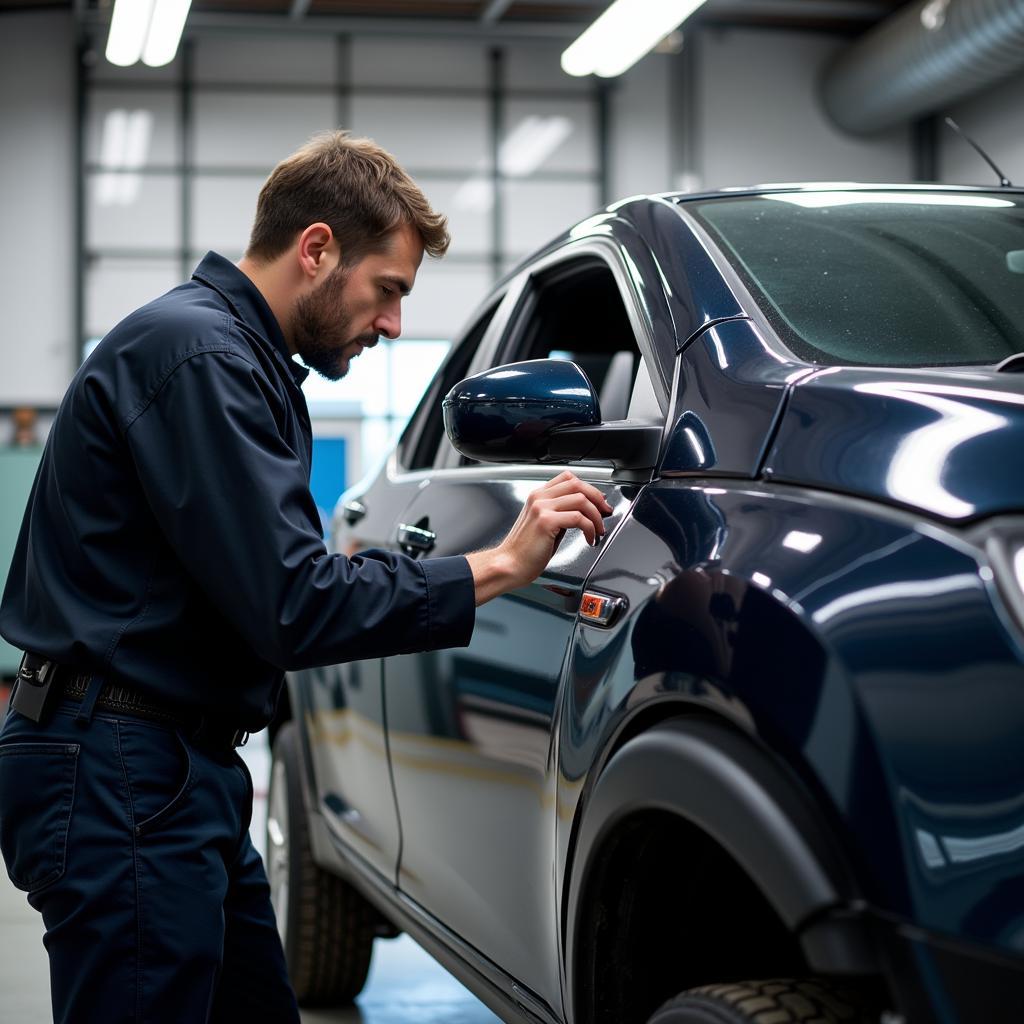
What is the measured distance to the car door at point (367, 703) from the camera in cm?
254

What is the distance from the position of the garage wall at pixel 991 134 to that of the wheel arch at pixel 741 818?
12.4 meters

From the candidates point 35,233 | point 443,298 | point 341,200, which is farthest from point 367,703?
point 35,233

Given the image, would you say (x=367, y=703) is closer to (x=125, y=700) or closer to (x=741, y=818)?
(x=125, y=700)

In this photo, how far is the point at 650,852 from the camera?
Result: 1544mm

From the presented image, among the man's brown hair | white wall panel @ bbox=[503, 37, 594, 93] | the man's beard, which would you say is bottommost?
the man's beard

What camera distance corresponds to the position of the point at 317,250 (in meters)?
1.86

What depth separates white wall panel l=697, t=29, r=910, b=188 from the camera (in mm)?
15078

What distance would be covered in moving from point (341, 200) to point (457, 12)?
524 inches

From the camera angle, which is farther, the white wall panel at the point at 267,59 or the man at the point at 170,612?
the white wall panel at the point at 267,59

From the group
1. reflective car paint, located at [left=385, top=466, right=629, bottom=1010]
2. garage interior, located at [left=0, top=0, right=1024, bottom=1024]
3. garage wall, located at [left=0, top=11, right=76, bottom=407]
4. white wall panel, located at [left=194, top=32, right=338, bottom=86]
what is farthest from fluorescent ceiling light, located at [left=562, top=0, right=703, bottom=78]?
reflective car paint, located at [left=385, top=466, right=629, bottom=1010]

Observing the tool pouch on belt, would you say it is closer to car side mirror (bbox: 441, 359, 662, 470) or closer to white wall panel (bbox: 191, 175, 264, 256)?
car side mirror (bbox: 441, 359, 662, 470)

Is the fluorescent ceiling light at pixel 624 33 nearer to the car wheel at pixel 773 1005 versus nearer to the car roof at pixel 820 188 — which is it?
the car roof at pixel 820 188

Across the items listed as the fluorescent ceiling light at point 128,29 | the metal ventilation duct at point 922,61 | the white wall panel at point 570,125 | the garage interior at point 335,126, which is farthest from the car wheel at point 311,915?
the white wall panel at point 570,125

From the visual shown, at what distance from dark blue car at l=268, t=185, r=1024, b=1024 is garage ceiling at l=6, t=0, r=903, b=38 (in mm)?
12124
